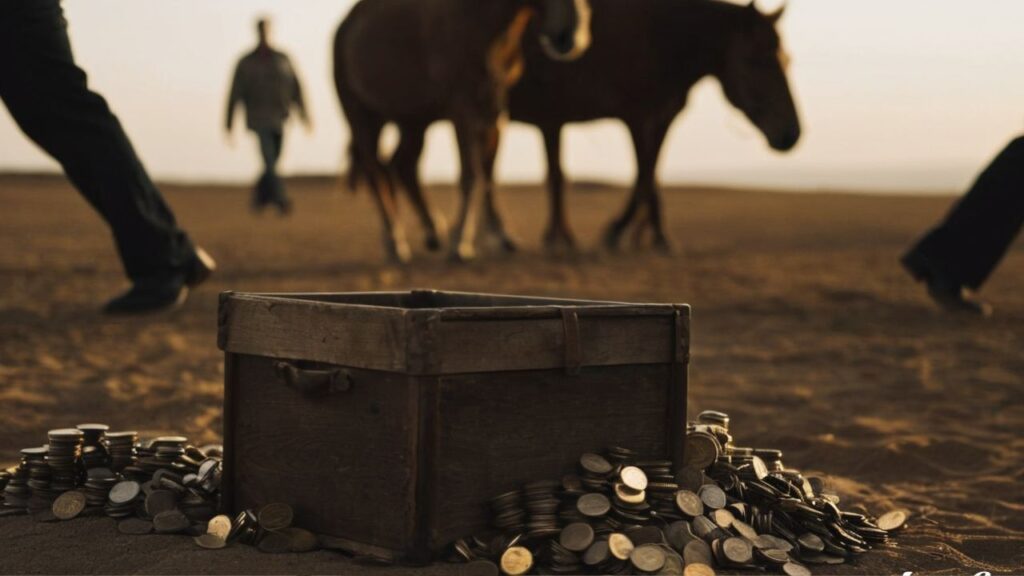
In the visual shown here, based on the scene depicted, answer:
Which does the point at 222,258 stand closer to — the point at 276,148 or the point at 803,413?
the point at 276,148

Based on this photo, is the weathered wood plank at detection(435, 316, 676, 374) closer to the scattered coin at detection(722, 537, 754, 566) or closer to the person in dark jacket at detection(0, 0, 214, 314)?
the scattered coin at detection(722, 537, 754, 566)

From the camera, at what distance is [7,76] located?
4.69 m

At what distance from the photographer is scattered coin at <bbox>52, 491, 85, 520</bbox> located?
11.8 feet

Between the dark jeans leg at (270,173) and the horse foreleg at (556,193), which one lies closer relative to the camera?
the horse foreleg at (556,193)

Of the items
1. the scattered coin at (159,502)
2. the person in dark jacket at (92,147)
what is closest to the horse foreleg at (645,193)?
the person in dark jacket at (92,147)

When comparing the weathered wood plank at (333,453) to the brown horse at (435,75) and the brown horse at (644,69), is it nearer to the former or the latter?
the brown horse at (435,75)

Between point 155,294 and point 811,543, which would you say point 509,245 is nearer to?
point 155,294

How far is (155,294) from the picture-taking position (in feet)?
16.6

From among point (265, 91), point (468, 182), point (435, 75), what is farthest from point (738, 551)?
point (265, 91)

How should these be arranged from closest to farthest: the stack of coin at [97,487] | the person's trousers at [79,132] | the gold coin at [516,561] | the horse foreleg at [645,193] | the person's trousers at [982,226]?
1. the gold coin at [516,561]
2. the stack of coin at [97,487]
3. the person's trousers at [79,132]
4. the person's trousers at [982,226]
5. the horse foreleg at [645,193]

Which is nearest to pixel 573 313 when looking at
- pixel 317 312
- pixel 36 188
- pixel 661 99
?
pixel 317 312

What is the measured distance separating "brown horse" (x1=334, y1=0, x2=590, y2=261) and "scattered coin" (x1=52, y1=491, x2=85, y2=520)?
23.4ft

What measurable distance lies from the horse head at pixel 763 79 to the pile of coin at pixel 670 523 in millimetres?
7945

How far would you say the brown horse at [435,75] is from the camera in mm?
10414
